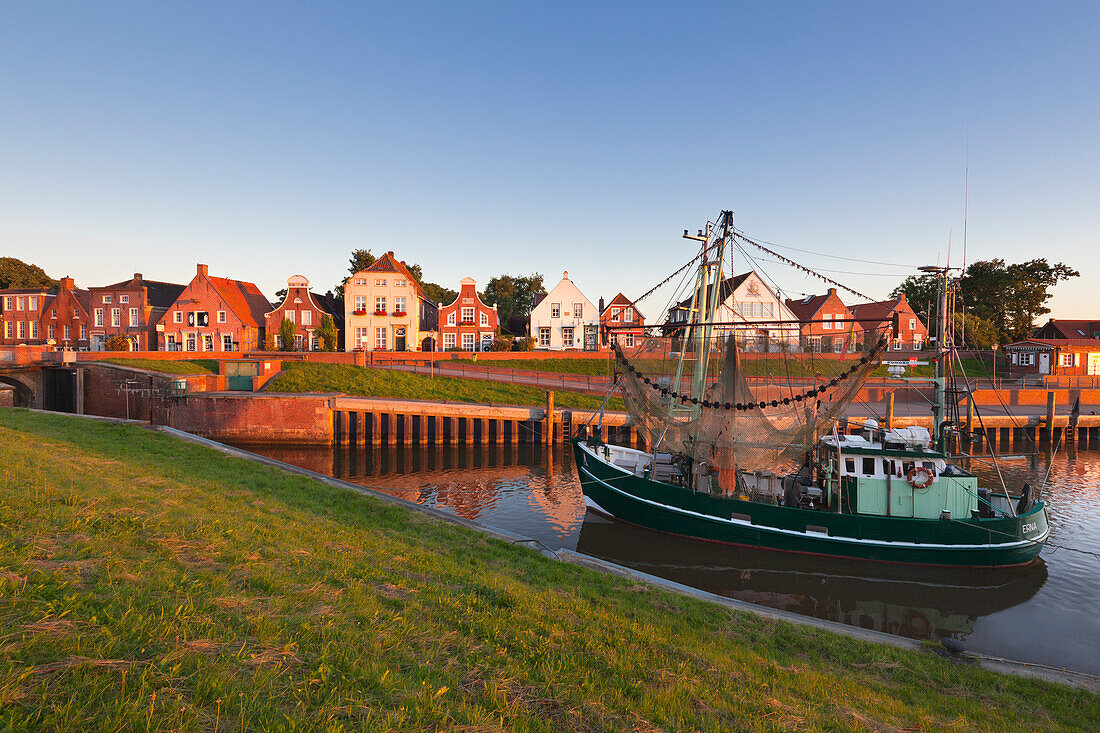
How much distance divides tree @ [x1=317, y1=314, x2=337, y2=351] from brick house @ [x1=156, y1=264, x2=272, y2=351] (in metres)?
7.92

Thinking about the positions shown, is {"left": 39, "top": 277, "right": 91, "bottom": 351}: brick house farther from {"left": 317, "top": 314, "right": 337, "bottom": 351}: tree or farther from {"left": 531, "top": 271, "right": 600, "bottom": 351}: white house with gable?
{"left": 531, "top": 271, "right": 600, "bottom": 351}: white house with gable

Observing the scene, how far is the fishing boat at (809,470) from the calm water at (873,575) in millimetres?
608

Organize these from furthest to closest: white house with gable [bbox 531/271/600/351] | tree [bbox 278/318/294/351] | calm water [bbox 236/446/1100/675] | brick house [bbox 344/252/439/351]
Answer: white house with gable [bbox 531/271/600/351], brick house [bbox 344/252/439/351], tree [bbox 278/318/294/351], calm water [bbox 236/446/1100/675]

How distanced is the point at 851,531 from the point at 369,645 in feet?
48.5

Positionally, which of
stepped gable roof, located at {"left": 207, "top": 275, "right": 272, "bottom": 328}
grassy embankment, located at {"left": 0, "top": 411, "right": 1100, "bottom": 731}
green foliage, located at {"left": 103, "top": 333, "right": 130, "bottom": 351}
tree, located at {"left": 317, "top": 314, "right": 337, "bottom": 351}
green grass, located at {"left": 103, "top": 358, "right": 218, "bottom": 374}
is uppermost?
stepped gable roof, located at {"left": 207, "top": 275, "right": 272, "bottom": 328}

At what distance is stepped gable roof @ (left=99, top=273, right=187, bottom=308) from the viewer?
57.2m

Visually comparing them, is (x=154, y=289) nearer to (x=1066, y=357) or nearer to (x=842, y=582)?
(x=842, y=582)

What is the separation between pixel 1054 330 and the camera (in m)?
60.7

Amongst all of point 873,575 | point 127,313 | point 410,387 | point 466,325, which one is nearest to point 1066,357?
point 873,575

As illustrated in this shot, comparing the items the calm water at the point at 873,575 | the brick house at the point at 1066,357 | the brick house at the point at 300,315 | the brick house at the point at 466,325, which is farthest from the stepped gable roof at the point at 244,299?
the brick house at the point at 1066,357

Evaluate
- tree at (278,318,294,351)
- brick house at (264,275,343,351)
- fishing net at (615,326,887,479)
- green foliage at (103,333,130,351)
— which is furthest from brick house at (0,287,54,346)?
fishing net at (615,326,887,479)

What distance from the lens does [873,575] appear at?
1477 cm

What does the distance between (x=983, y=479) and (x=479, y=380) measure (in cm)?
2997

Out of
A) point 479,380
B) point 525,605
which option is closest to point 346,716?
point 525,605
